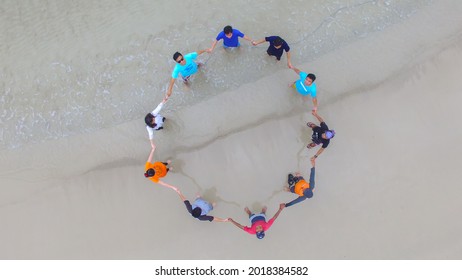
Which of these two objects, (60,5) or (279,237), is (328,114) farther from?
(60,5)

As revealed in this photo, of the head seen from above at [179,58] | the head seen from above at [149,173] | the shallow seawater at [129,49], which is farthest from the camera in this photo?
the shallow seawater at [129,49]

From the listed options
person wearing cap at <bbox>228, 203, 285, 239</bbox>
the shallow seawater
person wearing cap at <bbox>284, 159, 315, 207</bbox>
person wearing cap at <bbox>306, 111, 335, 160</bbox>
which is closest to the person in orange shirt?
the shallow seawater

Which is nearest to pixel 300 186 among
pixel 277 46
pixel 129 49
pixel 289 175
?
pixel 289 175

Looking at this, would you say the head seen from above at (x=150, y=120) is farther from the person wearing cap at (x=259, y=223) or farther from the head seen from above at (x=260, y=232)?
the head seen from above at (x=260, y=232)

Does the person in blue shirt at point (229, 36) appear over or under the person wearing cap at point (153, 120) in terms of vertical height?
over

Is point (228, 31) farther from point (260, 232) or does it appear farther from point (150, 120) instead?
point (260, 232)

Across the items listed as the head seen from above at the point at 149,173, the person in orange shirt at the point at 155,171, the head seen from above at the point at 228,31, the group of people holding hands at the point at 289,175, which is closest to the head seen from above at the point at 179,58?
the group of people holding hands at the point at 289,175
